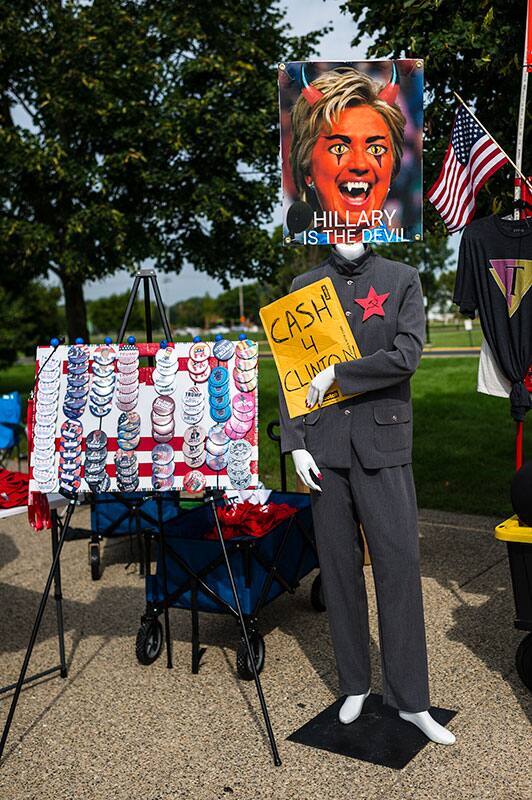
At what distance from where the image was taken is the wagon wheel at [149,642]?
13.9 ft

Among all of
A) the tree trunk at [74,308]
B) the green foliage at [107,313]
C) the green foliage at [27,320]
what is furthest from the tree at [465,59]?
the green foliage at [107,313]

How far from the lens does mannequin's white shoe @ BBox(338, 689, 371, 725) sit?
3.50 m

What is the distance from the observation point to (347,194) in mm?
4160

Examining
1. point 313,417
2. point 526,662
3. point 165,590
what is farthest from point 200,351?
point 526,662

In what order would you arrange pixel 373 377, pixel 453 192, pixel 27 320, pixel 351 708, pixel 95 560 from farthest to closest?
pixel 27 320 → pixel 95 560 → pixel 453 192 → pixel 351 708 → pixel 373 377

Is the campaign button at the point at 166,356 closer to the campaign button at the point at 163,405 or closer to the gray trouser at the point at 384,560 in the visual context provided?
the campaign button at the point at 163,405

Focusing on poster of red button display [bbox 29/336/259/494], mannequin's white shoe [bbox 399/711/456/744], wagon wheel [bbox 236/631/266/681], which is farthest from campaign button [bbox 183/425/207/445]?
mannequin's white shoe [bbox 399/711/456/744]

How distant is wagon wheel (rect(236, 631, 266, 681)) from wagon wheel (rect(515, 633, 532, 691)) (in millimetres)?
1185

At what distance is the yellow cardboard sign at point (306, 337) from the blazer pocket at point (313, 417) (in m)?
0.03

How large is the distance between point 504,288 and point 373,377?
1.42 meters

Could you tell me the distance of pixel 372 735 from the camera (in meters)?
3.42

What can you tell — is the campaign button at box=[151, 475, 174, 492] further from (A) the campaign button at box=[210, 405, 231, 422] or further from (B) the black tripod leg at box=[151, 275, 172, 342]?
(B) the black tripod leg at box=[151, 275, 172, 342]

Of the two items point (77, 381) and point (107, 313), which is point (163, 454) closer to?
point (77, 381)

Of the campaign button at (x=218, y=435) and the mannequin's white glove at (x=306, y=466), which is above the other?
the campaign button at (x=218, y=435)
